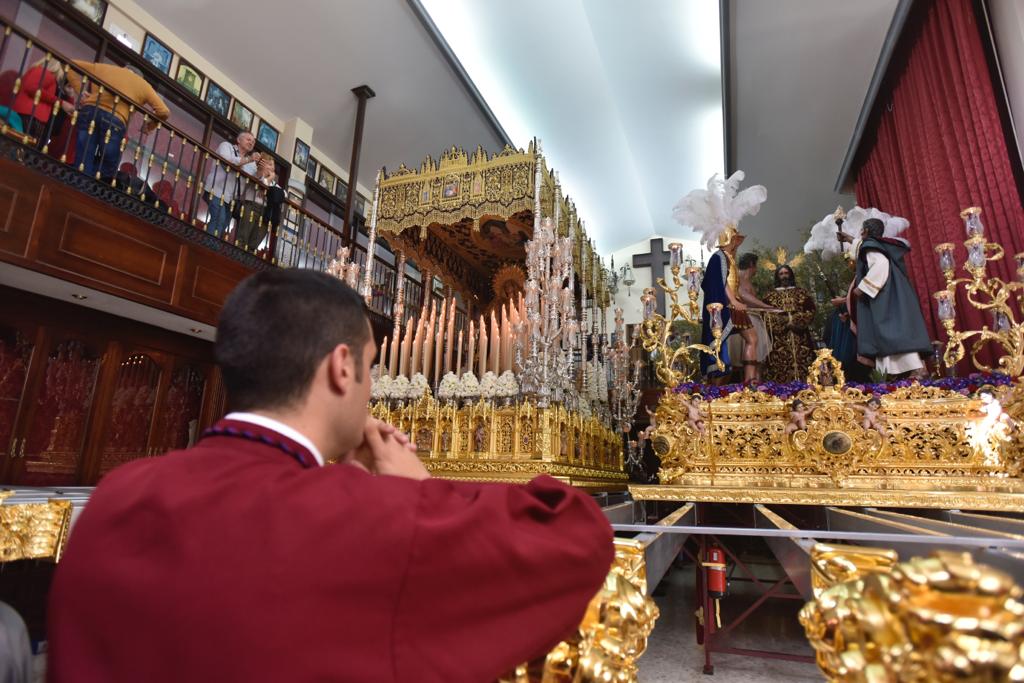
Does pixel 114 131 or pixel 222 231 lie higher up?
pixel 114 131

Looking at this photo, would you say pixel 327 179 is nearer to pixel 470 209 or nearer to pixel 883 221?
pixel 470 209

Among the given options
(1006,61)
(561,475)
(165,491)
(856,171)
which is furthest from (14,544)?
(856,171)

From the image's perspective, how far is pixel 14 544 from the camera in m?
1.29

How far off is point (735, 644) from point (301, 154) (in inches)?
277

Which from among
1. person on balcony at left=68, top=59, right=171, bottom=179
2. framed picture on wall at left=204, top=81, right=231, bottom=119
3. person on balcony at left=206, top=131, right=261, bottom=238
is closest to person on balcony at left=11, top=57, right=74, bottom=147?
person on balcony at left=68, top=59, right=171, bottom=179

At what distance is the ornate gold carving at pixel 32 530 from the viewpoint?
1293 millimetres

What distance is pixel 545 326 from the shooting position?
3.20 m

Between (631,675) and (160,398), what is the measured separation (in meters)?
5.37

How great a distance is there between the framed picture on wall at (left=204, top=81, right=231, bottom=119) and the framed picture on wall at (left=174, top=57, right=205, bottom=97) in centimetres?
11

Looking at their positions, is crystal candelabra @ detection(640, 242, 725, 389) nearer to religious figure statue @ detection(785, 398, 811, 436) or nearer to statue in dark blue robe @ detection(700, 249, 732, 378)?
statue in dark blue robe @ detection(700, 249, 732, 378)

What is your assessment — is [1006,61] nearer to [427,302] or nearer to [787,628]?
[787,628]

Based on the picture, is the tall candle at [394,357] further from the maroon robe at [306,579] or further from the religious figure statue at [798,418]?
the maroon robe at [306,579]

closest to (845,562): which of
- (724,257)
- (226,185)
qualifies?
(724,257)

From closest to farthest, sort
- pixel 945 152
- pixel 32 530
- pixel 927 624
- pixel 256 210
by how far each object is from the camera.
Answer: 1. pixel 927 624
2. pixel 32 530
3. pixel 945 152
4. pixel 256 210
